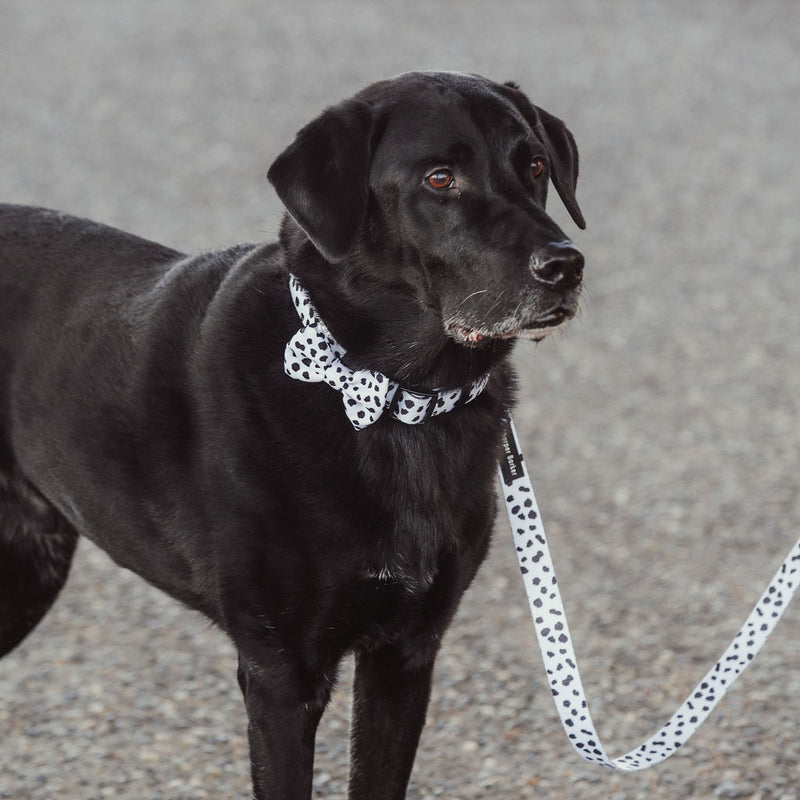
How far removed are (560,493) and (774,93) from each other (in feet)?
27.0

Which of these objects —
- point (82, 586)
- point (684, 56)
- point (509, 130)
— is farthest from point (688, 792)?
point (684, 56)

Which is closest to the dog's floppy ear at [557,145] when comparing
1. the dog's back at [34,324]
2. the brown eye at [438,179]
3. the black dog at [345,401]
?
the black dog at [345,401]

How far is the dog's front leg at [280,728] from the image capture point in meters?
2.43

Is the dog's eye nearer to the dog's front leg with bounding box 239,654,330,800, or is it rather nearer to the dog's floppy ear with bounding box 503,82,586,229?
the dog's floppy ear with bounding box 503,82,586,229

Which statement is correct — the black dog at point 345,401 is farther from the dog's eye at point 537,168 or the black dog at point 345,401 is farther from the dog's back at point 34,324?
the dog's back at point 34,324

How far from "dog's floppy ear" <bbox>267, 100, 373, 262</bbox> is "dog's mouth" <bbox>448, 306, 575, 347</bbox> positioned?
0.88ft

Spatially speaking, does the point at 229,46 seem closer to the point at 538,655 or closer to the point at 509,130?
the point at 538,655

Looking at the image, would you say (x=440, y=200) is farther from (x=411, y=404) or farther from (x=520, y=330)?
(x=411, y=404)

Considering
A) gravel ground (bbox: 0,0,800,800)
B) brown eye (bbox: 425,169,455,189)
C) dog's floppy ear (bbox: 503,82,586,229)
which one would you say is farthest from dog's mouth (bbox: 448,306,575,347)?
gravel ground (bbox: 0,0,800,800)

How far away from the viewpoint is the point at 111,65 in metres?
13.9

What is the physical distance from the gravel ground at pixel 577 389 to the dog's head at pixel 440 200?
15.6 inches

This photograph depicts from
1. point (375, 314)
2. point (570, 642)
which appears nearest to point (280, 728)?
point (570, 642)

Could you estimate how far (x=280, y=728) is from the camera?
96.5 inches

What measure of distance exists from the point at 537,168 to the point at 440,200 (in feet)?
0.77
